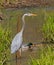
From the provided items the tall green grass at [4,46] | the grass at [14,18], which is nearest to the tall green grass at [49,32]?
the grass at [14,18]

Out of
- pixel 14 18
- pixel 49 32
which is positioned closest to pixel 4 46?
pixel 49 32

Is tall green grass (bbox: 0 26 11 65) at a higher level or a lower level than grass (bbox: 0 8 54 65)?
higher

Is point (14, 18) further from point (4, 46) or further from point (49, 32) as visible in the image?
point (4, 46)

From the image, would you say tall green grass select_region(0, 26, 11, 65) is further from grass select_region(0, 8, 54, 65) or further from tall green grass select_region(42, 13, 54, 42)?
tall green grass select_region(42, 13, 54, 42)

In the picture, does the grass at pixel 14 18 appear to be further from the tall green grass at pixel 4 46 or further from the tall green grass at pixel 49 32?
the tall green grass at pixel 49 32

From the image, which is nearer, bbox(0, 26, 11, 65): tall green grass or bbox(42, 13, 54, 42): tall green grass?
bbox(0, 26, 11, 65): tall green grass

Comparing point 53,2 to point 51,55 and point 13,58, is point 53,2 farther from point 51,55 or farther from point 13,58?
point 51,55

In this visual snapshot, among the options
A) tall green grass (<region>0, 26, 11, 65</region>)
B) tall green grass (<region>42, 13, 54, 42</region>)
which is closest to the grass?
tall green grass (<region>0, 26, 11, 65</region>)

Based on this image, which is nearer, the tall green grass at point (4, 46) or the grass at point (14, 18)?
the tall green grass at point (4, 46)

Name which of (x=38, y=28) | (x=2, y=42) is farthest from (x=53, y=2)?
(x=2, y=42)

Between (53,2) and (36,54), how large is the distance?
6.70 metres

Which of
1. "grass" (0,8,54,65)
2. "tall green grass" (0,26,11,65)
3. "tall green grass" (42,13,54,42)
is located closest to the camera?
"tall green grass" (0,26,11,65)

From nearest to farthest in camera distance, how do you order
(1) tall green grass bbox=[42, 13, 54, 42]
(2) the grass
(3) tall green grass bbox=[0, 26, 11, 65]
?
1. (3) tall green grass bbox=[0, 26, 11, 65]
2. (1) tall green grass bbox=[42, 13, 54, 42]
3. (2) the grass

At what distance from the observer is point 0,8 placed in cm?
1118
